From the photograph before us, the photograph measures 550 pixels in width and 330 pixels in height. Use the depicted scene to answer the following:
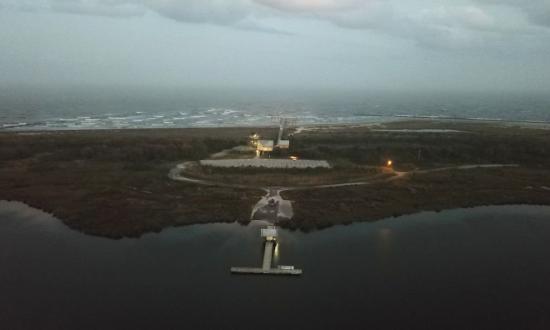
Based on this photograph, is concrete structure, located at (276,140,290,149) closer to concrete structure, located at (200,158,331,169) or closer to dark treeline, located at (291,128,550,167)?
dark treeline, located at (291,128,550,167)

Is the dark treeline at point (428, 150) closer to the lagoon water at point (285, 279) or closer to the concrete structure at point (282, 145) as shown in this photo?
the concrete structure at point (282, 145)

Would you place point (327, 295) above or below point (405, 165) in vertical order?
below

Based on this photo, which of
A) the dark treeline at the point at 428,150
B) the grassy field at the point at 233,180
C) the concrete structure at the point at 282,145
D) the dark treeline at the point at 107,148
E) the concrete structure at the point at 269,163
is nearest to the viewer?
the grassy field at the point at 233,180

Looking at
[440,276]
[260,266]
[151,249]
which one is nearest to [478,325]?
[440,276]

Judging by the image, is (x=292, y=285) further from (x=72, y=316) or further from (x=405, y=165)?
(x=405, y=165)

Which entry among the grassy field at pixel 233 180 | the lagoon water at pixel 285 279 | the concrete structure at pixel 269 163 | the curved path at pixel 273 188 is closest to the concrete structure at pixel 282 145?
the grassy field at pixel 233 180
